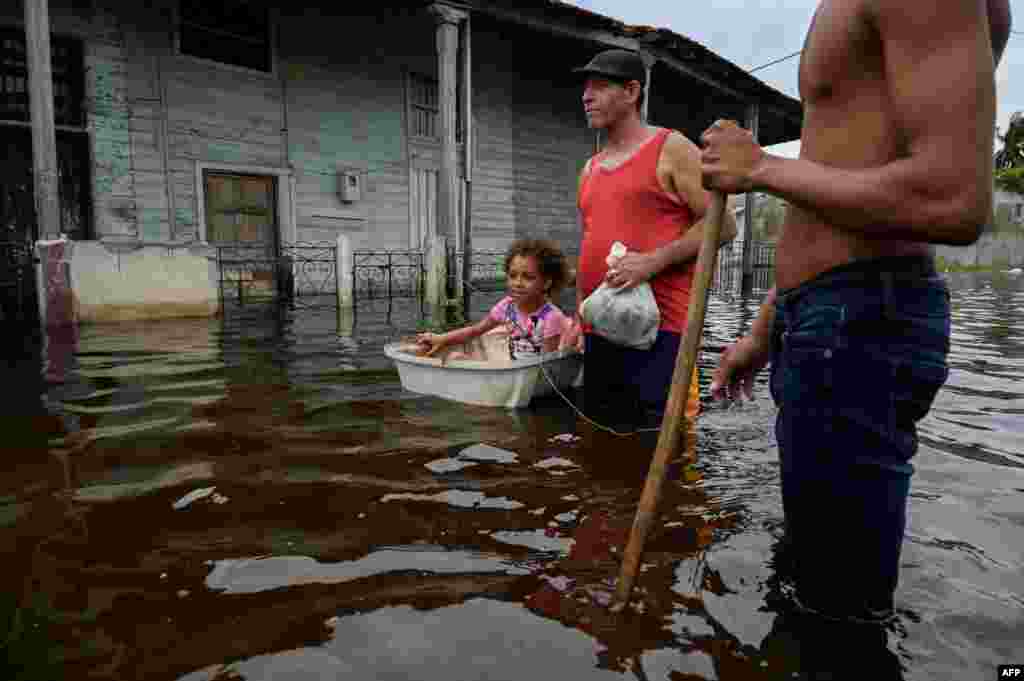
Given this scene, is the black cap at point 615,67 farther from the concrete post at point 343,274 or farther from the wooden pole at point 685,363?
the concrete post at point 343,274

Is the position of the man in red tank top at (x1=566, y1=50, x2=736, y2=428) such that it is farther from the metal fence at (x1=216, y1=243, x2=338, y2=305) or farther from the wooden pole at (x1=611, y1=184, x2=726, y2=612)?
the metal fence at (x1=216, y1=243, x2=338, y2=305)

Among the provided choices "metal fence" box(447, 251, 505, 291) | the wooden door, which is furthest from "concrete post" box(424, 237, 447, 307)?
"metal fence" box(447, 251, 505, 291)

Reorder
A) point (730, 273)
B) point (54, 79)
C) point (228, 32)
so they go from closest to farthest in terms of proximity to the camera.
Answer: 1. point (54, 79)
2. point (228, 32)
3. point (730, 273)

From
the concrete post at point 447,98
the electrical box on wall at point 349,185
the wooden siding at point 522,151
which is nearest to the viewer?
the concrete post at point 447,98

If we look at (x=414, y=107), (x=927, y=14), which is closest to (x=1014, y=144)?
(x=414, y=107)

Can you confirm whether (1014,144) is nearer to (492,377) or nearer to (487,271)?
(487,271)

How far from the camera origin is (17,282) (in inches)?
360

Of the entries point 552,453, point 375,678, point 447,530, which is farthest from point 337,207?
point 375,678

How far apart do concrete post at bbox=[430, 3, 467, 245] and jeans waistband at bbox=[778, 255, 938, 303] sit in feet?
31.0

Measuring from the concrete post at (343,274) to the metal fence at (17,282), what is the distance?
12.6 ft

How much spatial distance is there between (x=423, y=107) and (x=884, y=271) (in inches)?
527

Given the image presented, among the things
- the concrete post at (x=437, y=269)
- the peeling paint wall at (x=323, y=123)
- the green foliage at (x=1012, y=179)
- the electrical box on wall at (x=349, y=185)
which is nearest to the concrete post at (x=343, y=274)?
the concrete post at (x=437, y=269)

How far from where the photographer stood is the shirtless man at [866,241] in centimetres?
118

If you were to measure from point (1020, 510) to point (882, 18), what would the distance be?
2.46 m
